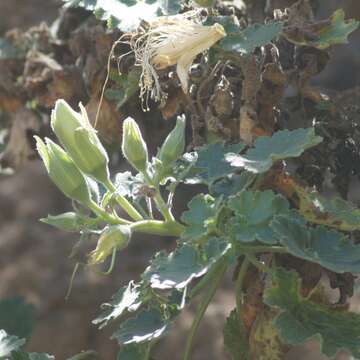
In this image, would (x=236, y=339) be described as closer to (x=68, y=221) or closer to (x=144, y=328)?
(x=144, y=328)

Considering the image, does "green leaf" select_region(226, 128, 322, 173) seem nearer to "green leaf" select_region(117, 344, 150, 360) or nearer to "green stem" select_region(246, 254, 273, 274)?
"green stem" select_region(246, 254, 273, 274)

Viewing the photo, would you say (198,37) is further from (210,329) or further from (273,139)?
(210,329)

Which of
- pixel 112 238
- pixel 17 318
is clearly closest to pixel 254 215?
pixel 112 238

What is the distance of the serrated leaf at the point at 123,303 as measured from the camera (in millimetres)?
997

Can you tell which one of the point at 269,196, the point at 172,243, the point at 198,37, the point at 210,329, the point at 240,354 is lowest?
the point at 210,329

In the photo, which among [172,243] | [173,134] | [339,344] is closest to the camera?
[339,344]

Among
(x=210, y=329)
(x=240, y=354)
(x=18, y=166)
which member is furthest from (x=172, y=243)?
(x=240, y=354)

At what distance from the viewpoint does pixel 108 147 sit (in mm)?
1376

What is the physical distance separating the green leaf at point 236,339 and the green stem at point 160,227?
16cm

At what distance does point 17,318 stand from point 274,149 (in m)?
0.55

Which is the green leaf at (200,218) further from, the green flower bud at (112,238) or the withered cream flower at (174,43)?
the withered cream flower at (174,43)

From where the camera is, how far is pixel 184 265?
3.06 feet

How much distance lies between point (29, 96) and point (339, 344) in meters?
0.72

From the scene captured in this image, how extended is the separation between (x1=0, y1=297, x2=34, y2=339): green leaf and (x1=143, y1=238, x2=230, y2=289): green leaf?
0.46 meters
